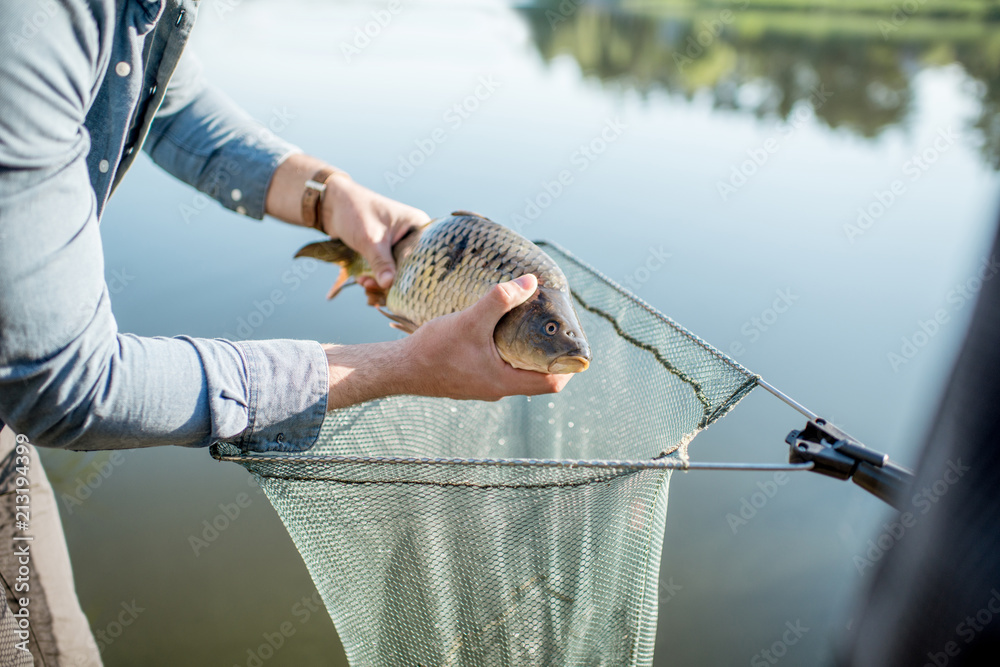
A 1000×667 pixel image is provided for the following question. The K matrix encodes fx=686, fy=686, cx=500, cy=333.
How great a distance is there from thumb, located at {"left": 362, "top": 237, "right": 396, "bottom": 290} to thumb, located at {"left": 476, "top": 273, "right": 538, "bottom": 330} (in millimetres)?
586

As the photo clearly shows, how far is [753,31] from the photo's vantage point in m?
12.7

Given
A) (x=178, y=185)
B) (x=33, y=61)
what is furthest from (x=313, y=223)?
(x=178, y=185)

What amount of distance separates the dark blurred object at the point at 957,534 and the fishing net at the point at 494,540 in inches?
25.0

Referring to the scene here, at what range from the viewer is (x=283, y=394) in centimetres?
114

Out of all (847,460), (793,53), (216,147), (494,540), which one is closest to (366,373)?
(494,540)

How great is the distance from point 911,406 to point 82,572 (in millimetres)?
3211

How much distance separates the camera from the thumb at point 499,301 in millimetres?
1224

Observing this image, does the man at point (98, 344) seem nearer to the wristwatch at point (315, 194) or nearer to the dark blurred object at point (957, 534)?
the wristwatch at point (315, 194)

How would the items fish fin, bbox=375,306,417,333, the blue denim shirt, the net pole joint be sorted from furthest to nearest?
fish fin, bbox=375,306,417,333, the net pole joint, the blue denim shirt

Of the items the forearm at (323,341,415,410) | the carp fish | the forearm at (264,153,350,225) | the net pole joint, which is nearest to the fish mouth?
the carp fish

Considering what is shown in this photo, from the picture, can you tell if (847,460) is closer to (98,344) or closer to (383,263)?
(98,344)

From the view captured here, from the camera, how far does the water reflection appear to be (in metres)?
7.60

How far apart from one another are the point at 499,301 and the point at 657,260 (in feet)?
9.55

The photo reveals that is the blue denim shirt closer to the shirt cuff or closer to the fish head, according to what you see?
the shirt cuff
